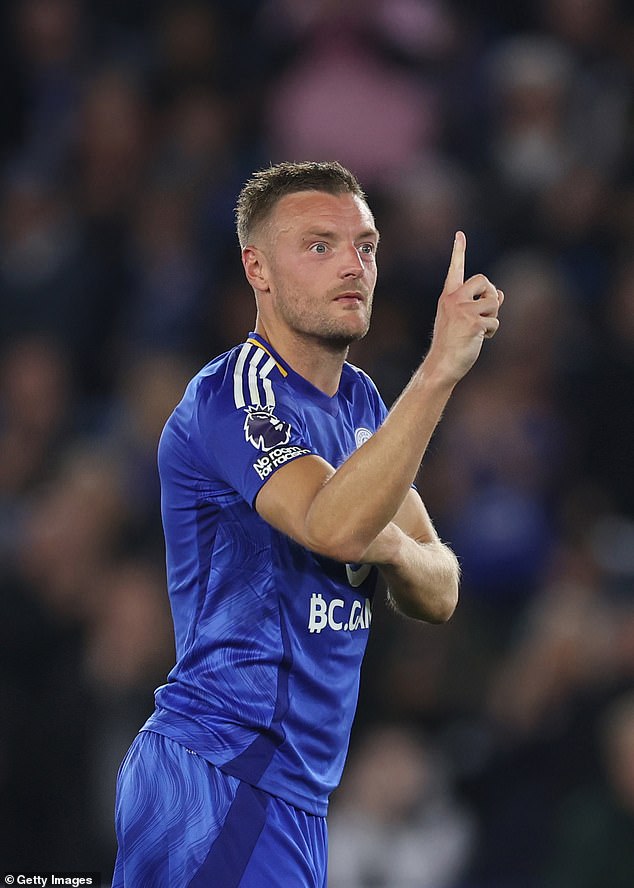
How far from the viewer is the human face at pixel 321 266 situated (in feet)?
11.7

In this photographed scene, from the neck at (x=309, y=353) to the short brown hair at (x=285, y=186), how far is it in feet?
0.98

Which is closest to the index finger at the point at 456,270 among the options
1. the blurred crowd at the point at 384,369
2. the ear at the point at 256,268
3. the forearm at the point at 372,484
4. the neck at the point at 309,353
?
the forearm at the point at 372,484

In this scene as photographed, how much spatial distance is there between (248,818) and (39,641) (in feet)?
10.9

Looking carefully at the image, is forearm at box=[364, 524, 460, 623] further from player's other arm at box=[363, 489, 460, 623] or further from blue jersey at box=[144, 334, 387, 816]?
blue jersey at box=[144, 334, 387, 816]

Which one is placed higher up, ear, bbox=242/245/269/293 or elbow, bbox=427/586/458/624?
ear, bbox=242/245/269/293

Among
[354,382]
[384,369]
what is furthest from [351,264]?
[384,369]

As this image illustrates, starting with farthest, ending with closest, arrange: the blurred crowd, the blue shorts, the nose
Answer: the blurred crowd
the nose
the blue shorts

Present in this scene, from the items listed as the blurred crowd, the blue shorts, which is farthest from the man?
the blurred crowd

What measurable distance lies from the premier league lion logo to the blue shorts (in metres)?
0.78

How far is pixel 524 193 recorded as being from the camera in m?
8.44

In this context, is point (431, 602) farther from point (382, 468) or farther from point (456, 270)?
point (456, 270)

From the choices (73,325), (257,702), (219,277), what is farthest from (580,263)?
(257,702)

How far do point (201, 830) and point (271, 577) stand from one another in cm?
61

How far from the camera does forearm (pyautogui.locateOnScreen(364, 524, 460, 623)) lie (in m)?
3.44
